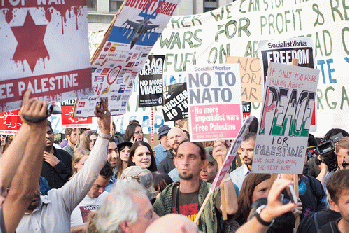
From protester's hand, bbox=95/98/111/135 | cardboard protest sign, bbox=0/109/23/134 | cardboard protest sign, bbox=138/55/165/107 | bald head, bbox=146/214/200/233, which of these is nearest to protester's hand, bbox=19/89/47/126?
bald head, bbox=146/214/200/233

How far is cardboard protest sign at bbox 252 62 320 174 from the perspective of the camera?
Answer: 13.3 feet

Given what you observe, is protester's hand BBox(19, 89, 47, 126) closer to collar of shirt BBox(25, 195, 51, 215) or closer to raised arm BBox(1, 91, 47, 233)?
raised arm BBox(1, 91, 47, 233)

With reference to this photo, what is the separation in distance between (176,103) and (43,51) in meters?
6.87

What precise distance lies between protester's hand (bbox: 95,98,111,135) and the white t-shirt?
579 mm

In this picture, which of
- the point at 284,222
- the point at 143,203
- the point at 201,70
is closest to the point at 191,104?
the point at 201,70

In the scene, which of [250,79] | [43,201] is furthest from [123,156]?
[43,201]

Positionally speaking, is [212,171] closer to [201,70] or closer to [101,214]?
[201,70]

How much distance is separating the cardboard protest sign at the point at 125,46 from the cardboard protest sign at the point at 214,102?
1.51 m

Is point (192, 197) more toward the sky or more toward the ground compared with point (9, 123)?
more toward the ground

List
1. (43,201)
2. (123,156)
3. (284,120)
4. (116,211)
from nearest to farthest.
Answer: (116,211), (43,201), (284,120), (123,156)

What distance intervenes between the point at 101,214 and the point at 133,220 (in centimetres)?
19

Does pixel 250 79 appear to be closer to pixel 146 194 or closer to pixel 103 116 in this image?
pixel 103 116

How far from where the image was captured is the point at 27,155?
2621mm

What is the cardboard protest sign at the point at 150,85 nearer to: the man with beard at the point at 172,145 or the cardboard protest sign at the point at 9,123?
the cardboard protest sign at the point at 9,123
